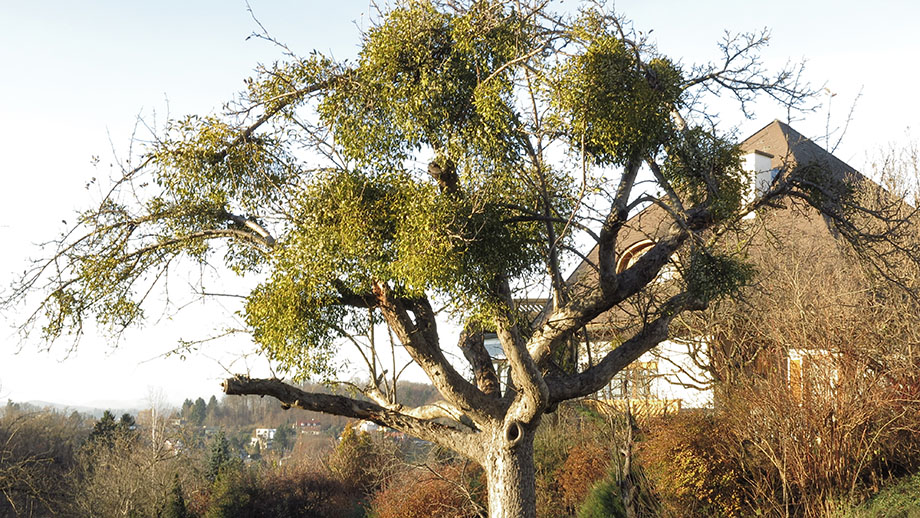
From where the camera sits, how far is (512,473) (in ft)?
27.2

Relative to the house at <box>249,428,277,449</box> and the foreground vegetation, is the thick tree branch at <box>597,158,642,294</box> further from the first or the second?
the house at <box>249,428,277,449</box>

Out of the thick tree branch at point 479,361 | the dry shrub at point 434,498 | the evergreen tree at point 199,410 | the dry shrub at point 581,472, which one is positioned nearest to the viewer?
the thick tree branch at point 479,361

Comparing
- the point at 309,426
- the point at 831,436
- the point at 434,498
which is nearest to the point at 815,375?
the point at 831,436

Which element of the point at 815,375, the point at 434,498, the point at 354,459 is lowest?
the point at 434,498

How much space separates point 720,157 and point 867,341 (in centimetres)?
485

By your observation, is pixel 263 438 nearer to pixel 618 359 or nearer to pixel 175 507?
pixel 175 507

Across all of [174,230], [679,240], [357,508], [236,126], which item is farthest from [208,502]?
[679,240]

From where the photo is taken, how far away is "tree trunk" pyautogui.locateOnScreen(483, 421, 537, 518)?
A: 26.9 ft

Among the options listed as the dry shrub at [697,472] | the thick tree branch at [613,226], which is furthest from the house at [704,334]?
the thick tree branch at [613,226]

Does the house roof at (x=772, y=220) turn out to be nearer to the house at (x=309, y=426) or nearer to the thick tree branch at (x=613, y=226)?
the thick tree branch at (x=613, y=226)

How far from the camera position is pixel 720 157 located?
8.45m

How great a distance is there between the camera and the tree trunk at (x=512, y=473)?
8.21 m

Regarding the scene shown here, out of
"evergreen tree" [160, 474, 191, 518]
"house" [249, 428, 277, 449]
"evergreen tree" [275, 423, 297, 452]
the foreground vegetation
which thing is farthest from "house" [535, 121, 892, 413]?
"evergreen tree" [275, 423, 297, 452]

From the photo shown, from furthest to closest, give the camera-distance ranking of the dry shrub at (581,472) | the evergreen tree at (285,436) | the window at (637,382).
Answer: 1. the evergreen tree at (285,436)
2. the window at (637,382)
3. the dry shrub at (581,472)
